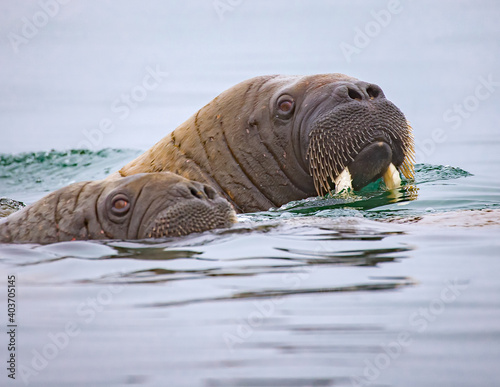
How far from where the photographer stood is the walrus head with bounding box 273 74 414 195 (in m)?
10.1

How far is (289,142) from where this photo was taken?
1056 centimetres

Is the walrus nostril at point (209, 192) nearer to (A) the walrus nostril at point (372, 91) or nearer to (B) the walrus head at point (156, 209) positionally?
(B) the walrus head at point (156, 209)

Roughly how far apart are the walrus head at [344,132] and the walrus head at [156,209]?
230cm

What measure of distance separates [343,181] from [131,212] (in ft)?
10.2

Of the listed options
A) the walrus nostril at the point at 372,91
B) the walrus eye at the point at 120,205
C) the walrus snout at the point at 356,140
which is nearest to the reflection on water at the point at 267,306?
the walrus eye at the point at 120,205

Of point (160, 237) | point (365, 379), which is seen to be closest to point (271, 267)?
Result: point (160, 237)

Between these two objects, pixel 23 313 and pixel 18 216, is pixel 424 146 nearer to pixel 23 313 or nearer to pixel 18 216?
pixel 18 216

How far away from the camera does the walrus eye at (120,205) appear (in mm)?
8125

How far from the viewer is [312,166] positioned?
10312 millimetres

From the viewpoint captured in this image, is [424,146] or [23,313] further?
[424,146]

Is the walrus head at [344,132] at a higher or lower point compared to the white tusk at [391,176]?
higher

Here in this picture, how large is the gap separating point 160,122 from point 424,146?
12.1 metres

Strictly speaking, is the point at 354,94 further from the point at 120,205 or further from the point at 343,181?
the point at 120,205

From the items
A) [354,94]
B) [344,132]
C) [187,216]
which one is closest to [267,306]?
[187,216]
